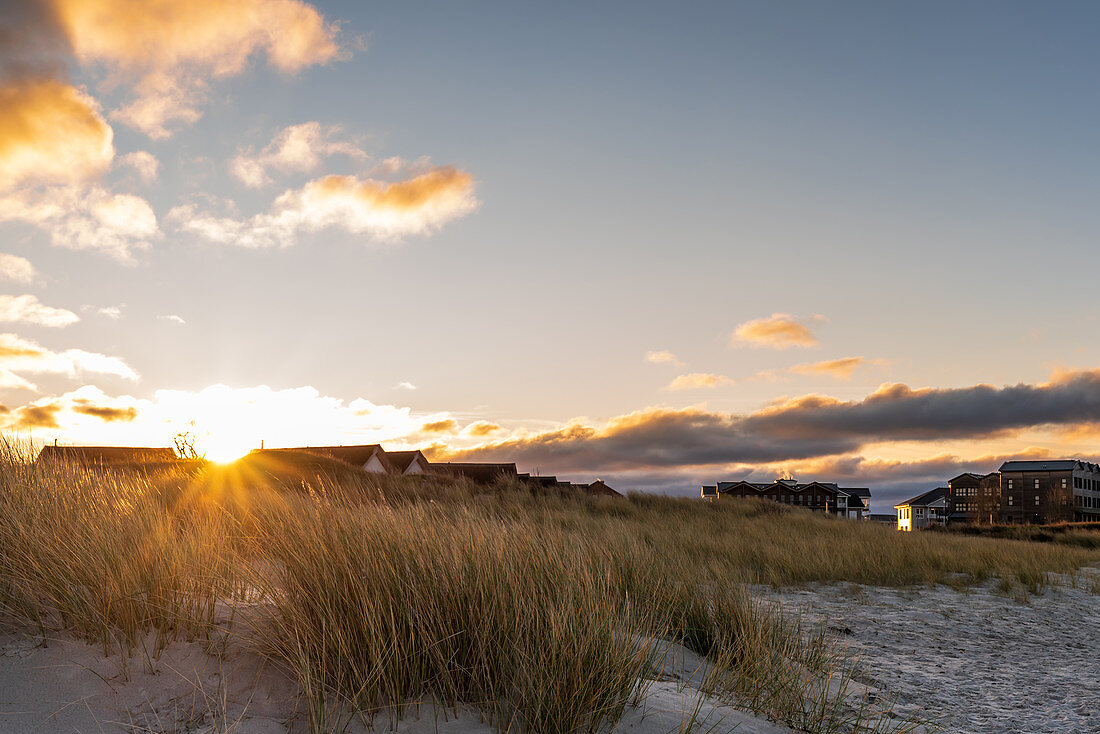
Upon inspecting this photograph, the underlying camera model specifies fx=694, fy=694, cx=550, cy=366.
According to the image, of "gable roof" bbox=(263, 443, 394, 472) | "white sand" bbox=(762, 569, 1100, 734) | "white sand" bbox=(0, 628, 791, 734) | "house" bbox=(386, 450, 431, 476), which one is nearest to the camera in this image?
"white sand" bbox=(0, 628, 791, 734)

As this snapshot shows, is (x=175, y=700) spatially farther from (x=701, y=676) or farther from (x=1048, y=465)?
(x=1048, y=465)

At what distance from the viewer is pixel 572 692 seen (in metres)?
2.94

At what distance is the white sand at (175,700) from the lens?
2844mm

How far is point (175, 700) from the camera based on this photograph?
3000 millimetres

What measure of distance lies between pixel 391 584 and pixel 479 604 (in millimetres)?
460

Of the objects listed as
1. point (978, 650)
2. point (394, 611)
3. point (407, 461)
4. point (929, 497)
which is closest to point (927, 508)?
point (929, 497)

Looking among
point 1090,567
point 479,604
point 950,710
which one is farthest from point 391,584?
point 1090,567

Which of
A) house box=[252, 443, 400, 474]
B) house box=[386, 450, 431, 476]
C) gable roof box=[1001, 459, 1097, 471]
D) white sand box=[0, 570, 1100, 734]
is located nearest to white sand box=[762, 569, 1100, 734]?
white sand box=[0, 570, 1100, 734]

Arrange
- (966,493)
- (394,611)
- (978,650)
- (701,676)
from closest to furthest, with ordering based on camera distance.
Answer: (394,611) < (701,676) < (978,650) < (966,493)

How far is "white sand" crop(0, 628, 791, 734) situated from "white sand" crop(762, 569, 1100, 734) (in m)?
2.54

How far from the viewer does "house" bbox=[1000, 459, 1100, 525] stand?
280 ft

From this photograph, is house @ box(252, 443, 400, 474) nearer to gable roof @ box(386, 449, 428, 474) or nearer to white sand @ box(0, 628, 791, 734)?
gable roof @ box(386, 449, 428, 474)

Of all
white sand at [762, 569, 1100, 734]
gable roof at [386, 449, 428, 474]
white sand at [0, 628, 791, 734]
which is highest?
gable roof at [386, 449, 428, 474]

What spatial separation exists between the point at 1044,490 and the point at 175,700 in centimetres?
10692
